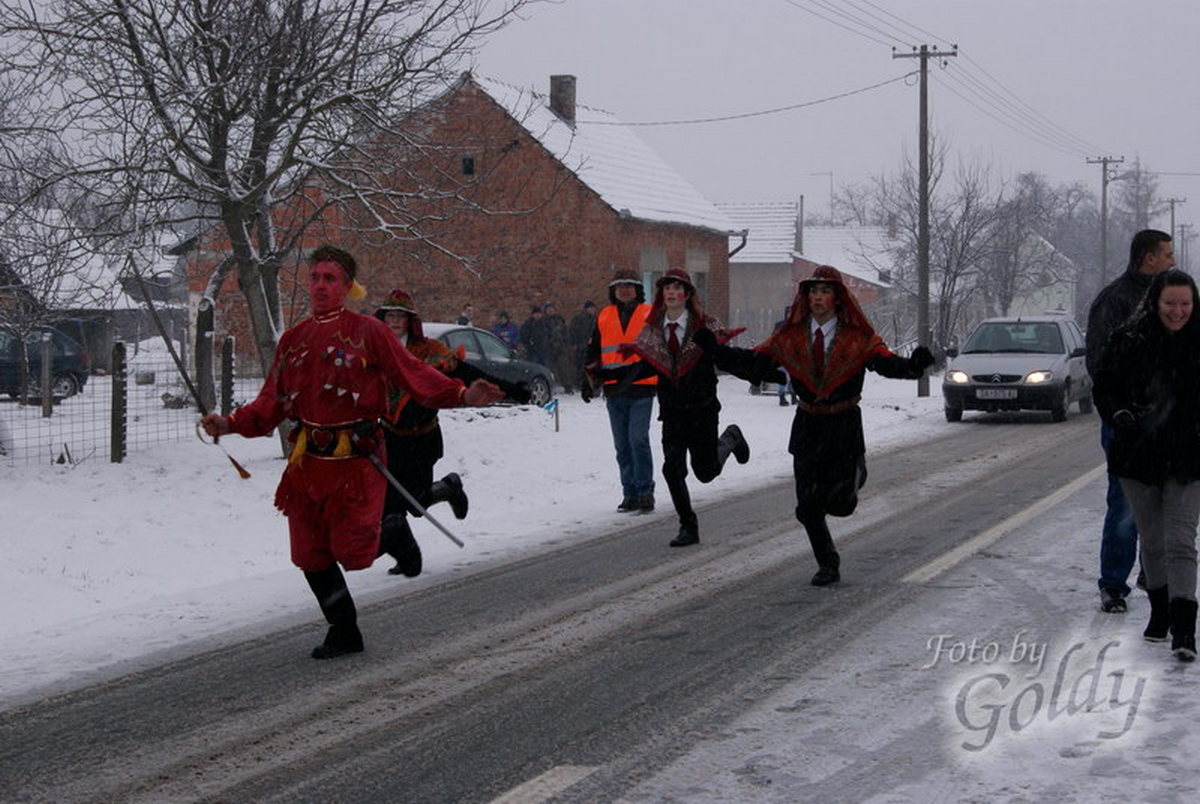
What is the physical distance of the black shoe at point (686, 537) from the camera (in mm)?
10422

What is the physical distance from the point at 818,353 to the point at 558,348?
2001 cm

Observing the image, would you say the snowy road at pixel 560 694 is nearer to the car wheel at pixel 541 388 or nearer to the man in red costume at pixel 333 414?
the man in red costume at pixel 333 414

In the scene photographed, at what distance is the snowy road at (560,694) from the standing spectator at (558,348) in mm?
18334

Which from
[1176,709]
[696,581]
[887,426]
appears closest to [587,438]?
[887,426]

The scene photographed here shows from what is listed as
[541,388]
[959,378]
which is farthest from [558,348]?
[959,378]

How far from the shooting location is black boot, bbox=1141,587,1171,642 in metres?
6.95

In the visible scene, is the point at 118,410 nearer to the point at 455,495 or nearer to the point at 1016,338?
the point at 455,495

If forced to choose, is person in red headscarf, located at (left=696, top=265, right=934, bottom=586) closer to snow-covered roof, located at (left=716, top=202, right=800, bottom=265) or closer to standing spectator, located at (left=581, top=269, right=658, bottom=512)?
standing spectator, located at (left=581, top=269, right=658, bottom=512)

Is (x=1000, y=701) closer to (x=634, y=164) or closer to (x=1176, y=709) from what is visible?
(x=1176, y=709)

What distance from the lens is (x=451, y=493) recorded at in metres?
9.71

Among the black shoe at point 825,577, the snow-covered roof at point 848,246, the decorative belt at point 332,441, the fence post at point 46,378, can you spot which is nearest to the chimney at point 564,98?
the fence post at point 46,378

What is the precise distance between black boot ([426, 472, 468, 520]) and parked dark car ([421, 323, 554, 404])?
12.8 m

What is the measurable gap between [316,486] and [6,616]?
9.24 feet

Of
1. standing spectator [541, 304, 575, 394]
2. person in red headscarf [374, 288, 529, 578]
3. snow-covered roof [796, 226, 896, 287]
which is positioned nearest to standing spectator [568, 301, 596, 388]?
standing spectator [541, 304, 575, 394]
